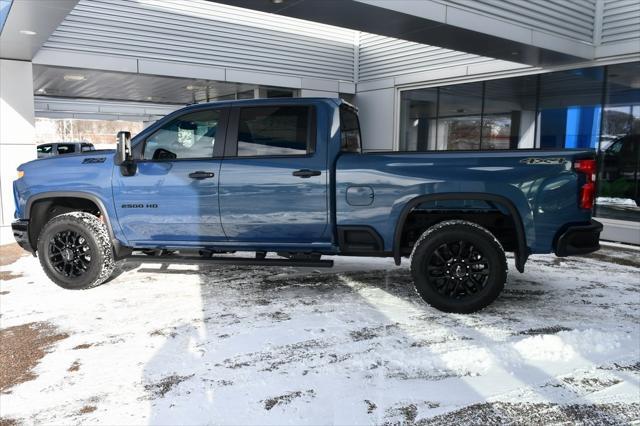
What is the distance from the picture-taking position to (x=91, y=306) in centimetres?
471

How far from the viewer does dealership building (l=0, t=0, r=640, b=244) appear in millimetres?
7215

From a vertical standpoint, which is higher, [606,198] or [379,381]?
[606,198]

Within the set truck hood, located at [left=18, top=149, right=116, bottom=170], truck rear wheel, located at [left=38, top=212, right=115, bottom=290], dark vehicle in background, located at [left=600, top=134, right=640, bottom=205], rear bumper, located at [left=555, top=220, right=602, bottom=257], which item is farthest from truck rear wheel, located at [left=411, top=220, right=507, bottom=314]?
dark vehicle in background, located at [left=600, top=134, right=640, bottom=205]

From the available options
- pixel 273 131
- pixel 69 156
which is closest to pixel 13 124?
pixel 69 156

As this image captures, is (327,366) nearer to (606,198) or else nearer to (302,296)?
(302,296)

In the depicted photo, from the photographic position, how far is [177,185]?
482 cm

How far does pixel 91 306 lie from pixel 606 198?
9.38 m

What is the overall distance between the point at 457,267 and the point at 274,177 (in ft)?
6.45

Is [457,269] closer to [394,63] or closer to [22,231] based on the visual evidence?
[22,231]

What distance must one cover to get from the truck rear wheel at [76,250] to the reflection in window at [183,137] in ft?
3.28

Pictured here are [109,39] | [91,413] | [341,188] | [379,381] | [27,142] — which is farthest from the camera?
[109,39]

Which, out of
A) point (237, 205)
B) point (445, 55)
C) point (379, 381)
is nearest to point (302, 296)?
point (237, 205)

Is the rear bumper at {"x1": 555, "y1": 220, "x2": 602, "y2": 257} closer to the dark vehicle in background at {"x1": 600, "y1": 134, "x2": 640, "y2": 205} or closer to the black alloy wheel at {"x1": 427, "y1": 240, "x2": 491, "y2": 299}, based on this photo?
the black alloy wheel at {"x1": 427, "y1": 240, "x2": 491, "y2": 299}

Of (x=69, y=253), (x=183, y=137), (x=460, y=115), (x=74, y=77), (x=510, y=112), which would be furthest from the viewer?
(x=74, y=77)
